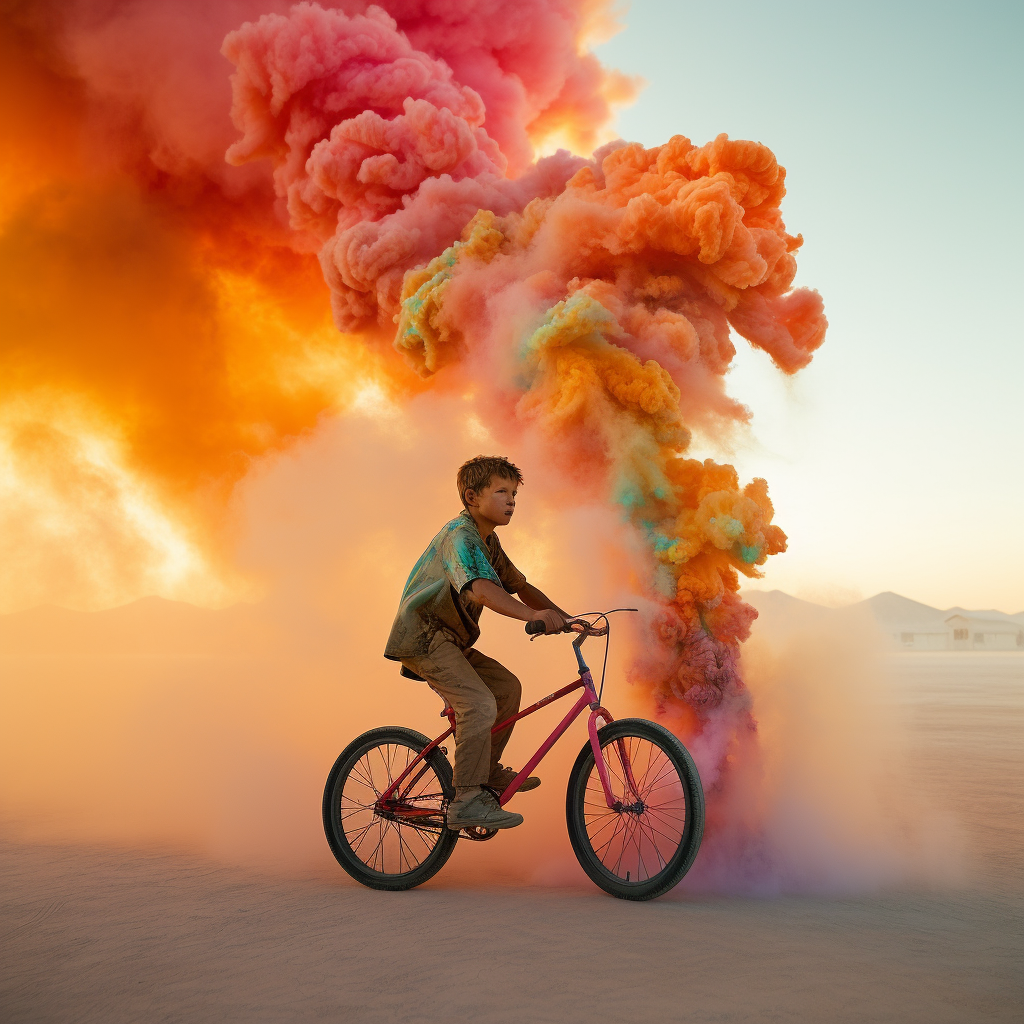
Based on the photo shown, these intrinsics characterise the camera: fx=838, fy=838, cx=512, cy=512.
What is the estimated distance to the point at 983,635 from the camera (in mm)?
95375

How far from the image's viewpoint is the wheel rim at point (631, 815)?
16.2 feet

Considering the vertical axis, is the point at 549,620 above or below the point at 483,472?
below

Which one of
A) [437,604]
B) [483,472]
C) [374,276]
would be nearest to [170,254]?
[374,276]

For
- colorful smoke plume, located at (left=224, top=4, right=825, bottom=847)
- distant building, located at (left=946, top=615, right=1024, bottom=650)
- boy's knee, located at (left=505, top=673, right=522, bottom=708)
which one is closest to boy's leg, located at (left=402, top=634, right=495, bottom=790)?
boy's knee, located at (left=505, top=673, right=522, bottom=708)

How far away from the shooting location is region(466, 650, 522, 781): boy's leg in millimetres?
5445

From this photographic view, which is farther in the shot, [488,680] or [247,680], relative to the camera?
[247,680]

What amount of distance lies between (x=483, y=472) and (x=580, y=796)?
212 cm

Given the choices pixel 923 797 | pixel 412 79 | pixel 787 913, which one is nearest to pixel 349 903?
pixel 787 913

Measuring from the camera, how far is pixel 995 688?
2719cm

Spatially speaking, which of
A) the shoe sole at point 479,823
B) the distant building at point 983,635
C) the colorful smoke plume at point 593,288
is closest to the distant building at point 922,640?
the distant building at point 983,635

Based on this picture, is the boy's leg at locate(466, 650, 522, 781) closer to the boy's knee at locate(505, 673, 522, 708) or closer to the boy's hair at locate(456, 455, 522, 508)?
the boy's knee at locate(505, 673, 522, 708)

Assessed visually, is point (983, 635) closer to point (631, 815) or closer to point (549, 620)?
point (631, 815)

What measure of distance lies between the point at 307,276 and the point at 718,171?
26.8 feet

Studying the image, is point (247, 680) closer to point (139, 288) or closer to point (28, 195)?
point (139, 288)
